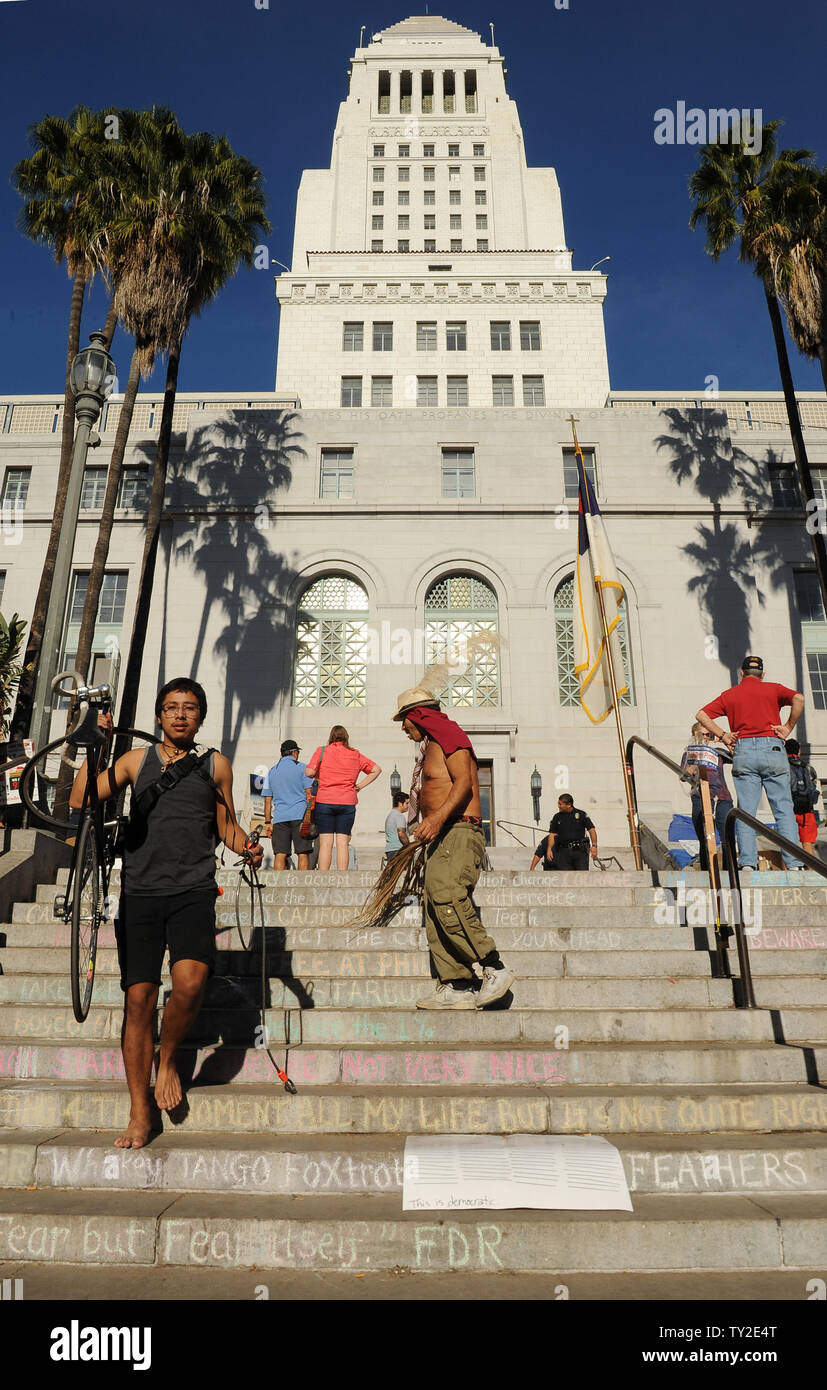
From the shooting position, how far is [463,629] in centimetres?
2097

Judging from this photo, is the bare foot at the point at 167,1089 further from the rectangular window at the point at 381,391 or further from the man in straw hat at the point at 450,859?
the rectangular window at the point at 381,391

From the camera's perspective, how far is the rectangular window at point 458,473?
22.3m

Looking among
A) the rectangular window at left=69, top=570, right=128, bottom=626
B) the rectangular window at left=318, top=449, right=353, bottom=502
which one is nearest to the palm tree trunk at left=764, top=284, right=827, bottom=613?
the rectangular window at left=318, top=449, right=353, bottom=502

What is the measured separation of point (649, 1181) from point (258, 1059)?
203 cm

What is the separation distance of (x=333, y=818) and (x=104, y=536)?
1008 cm

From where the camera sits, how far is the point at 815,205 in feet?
56.3

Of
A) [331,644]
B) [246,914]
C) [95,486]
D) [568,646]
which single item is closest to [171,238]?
[95,486]

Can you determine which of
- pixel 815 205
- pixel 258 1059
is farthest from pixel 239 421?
pixel 258 1059

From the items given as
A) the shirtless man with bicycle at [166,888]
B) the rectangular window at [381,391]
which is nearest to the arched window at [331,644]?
the shirtless man with bicycle at [166,888]

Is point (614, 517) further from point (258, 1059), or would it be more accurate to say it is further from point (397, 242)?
point (397, 242)

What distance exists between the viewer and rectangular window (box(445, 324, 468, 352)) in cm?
3734

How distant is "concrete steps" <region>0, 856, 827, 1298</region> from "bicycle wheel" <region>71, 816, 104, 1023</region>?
0.44m

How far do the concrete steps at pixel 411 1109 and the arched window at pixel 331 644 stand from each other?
14642mm

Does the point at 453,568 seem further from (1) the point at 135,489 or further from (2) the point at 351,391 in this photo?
(2) the point at 351,391
